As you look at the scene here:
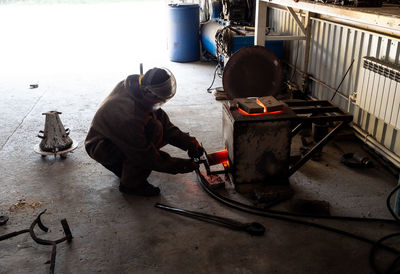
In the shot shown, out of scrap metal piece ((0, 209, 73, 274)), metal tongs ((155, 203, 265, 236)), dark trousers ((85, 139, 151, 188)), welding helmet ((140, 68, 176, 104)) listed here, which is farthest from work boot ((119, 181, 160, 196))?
welding helmet ((140, 68, 176, 104))

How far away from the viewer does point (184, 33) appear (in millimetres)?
9602

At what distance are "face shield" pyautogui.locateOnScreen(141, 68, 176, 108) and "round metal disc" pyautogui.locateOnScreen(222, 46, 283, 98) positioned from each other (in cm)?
188

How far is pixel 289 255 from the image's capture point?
3018 millimetres

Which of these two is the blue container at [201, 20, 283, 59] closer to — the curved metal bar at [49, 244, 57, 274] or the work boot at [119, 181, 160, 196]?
the work boot at [119, 181, 160, 196]

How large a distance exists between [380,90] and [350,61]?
3.32 feet

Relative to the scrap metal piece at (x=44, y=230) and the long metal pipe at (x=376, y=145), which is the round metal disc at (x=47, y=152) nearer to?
the scrap metal piece at (x=44, y=230)

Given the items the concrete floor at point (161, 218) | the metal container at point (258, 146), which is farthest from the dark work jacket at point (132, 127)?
the metal container at point (258, 146)

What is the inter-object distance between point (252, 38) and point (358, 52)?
95.3 inches

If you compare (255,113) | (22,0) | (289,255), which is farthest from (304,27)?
(22,0)

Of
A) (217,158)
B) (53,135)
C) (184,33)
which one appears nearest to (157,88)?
(217,158)

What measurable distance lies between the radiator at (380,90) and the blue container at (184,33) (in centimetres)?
574

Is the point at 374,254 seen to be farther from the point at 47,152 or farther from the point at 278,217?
the point at 47,152

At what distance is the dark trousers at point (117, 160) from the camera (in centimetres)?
374

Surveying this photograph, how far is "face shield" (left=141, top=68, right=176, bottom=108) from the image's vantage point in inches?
129
